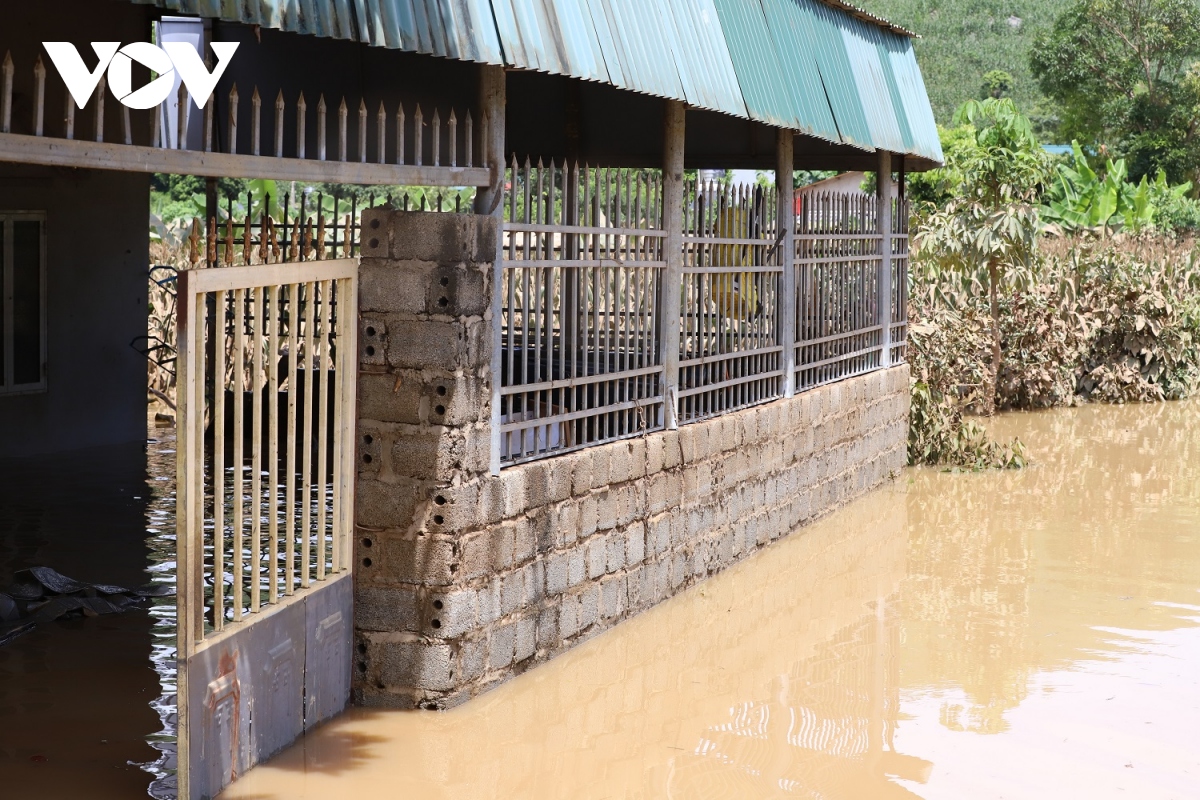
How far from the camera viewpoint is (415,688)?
21.4 ft

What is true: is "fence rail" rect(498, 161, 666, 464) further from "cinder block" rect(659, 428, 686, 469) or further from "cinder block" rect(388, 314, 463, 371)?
"cinder block" rect(388, 314, 463, 371)

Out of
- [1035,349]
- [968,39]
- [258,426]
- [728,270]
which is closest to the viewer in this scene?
[258,426]

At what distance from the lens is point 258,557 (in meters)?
5.68

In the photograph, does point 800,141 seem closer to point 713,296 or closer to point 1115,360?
point 713,296

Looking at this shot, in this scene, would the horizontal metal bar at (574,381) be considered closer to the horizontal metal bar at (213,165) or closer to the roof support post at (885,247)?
the horizontal metal bar at (213,165)

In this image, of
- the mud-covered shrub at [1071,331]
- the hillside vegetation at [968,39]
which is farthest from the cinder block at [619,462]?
the hillside vegetation at [968,39]

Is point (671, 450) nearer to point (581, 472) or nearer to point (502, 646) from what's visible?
point (581, 472)

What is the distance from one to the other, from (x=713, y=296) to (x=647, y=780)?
4.73 m

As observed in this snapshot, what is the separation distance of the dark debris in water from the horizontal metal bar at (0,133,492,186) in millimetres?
3191

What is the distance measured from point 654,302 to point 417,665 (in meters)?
3.22

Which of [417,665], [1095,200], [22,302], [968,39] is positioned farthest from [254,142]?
[968,39]

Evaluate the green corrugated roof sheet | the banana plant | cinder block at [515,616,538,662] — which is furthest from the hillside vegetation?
cinder block at [515,616,538,662]

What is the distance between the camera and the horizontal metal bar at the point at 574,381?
7.07m

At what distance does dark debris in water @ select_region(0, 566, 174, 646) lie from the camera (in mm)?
7441
